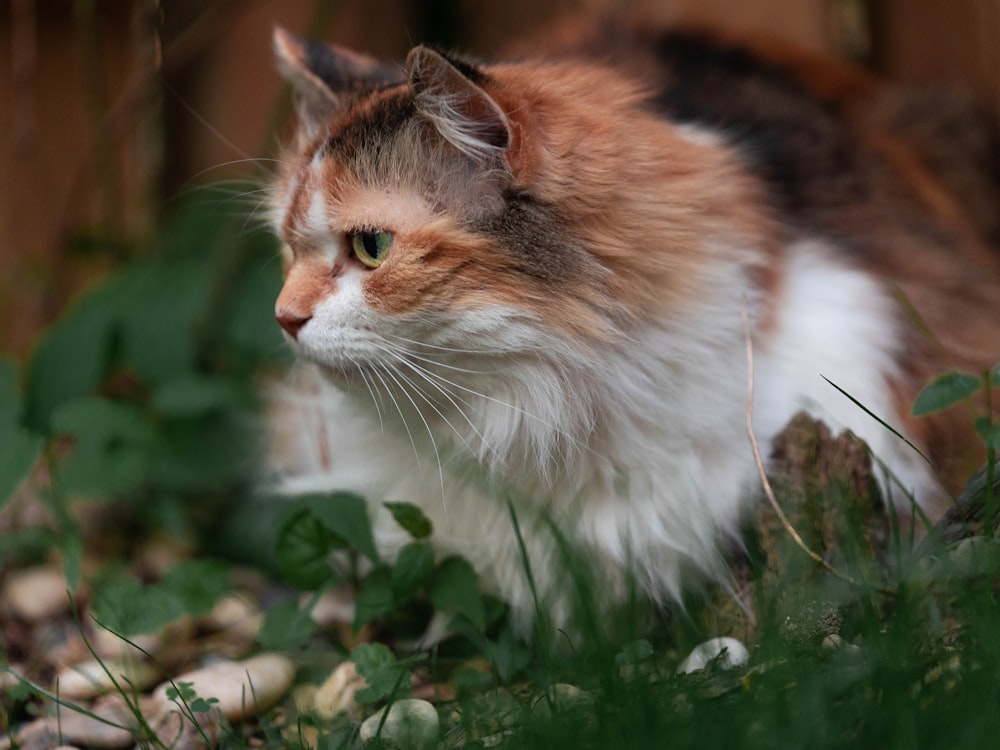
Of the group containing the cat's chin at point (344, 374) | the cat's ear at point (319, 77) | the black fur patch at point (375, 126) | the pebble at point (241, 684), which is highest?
the cat's ear at point (319, 77)

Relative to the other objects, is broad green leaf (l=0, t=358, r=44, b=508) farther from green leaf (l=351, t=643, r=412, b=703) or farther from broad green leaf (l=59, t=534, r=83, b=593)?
green leaf (l=351, t=643, r=412, b=703)

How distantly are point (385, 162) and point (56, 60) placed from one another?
1986mm

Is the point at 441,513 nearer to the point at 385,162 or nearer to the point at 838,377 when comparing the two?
the point at 385,162

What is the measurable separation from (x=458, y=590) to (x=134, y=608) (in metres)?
0.55

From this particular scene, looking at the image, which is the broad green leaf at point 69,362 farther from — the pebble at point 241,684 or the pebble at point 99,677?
the pebble at point 241,684

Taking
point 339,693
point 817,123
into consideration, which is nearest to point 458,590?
point 339,693

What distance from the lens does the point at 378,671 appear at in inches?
60.6

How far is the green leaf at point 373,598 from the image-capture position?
1753 millimetres

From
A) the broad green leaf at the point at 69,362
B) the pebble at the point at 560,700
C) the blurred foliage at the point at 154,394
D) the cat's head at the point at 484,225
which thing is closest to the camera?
the pebble at the point at 560,700

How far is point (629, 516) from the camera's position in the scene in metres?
1.69

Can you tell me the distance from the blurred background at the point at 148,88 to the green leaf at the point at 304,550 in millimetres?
1146

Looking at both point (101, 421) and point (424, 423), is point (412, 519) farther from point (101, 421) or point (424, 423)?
point (101, 421)

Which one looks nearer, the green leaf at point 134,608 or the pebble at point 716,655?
the pebble at point 716,655

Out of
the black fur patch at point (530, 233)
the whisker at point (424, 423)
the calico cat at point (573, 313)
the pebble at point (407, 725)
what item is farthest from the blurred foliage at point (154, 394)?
the pebble at point (407, 725)
